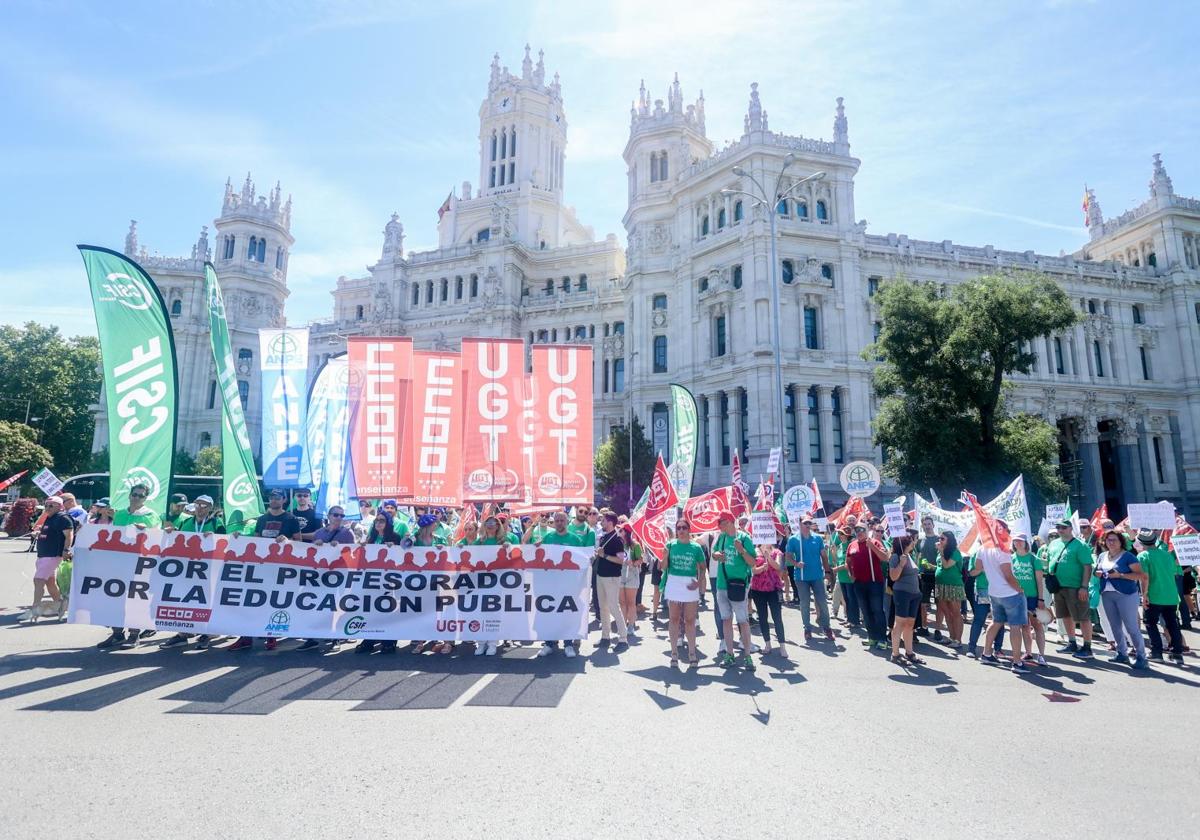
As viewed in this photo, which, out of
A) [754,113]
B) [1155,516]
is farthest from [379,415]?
[754,113]

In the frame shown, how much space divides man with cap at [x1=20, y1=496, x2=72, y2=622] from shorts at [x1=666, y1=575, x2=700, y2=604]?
10.5 metres

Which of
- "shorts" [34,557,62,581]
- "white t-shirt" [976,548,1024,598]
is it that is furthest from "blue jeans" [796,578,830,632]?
"shorts" [34,557,62,581]

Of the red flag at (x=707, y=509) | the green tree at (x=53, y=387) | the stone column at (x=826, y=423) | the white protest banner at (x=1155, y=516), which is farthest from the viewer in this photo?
the green tree at (x=53, y=387)

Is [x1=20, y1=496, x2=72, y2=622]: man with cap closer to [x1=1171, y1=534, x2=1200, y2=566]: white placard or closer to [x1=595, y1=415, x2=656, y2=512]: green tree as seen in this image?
[x1=1171, y1=534, x2=1200, y2=566]: white placard

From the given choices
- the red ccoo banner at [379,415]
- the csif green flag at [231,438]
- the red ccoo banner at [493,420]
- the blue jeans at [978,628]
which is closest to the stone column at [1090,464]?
the blue jeans at [978,628]

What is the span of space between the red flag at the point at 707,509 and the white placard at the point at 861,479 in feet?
15.9

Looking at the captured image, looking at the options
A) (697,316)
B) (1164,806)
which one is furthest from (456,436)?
(697,316)

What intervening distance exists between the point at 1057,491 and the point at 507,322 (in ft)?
121

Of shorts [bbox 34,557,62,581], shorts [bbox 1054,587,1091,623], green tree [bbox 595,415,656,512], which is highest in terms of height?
green tree [bbox 595,415,656,512]

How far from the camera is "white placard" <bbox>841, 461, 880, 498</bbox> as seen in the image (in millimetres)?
17219

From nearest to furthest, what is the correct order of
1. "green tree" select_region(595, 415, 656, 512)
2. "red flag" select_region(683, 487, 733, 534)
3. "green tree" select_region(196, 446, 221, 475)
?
"red flag" select_region(683, 487, 733, 534)
"green tree" select_region(595, 415, 656, 512)
"green tree" select_region(196, 446, 221, 475)

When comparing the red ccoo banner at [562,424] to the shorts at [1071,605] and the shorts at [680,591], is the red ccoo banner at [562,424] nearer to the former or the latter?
the shorts at [680,591]

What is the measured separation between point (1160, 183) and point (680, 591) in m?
55.5

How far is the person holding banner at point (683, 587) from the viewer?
949 cm
